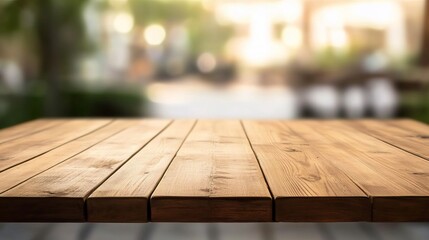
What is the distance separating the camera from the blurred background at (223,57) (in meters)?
6.50

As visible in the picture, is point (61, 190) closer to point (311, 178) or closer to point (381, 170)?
point (311, 178)

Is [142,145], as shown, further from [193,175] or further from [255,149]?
[193,175]

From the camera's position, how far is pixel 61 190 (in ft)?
3.91

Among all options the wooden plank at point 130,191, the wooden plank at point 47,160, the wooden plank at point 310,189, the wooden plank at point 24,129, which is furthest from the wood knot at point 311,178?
the wooden plank at point 24,129

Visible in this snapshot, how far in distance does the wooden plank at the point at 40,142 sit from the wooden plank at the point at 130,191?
290 millimetres

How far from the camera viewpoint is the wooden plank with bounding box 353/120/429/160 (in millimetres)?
1758

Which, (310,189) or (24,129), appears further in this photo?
(24,129)

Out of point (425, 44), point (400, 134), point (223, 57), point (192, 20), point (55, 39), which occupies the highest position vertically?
point (192, 20)

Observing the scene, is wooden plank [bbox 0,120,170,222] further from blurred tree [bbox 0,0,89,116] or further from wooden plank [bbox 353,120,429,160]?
blurred tree [bbox 0,0,89,116]

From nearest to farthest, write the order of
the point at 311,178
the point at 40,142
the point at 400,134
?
the point at 311,178 < the point at 40,142 < the point at 400,134

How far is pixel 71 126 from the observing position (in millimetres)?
2406

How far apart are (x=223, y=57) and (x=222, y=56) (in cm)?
2

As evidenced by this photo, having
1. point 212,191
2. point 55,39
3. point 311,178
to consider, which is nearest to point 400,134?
point 311,178

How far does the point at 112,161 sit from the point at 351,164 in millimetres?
584
